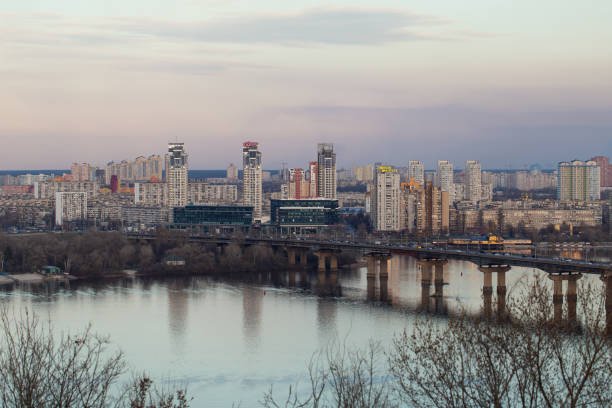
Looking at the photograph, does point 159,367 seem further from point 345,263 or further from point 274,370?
point 345,263

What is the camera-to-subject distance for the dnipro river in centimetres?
848

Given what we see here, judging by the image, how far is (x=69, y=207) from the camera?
1422 inches

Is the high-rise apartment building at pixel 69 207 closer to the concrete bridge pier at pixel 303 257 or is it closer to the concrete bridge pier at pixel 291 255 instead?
the concrete bridge pier at pixel 291 255

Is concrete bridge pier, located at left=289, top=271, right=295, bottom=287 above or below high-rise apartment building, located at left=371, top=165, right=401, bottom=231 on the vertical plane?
below

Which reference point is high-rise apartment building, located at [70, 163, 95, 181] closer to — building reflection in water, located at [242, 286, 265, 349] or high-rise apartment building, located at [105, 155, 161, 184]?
high-rise apartment building, located at [105, 155, 161, 184]

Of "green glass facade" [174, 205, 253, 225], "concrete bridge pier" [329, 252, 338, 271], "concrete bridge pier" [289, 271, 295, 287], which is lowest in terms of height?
"concrete bridge pier" [289, 271, 295, 287]

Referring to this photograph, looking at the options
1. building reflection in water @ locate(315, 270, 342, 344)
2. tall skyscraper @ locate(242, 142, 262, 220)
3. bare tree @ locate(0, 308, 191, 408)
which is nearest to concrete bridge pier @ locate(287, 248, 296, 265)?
building reflection in water @ locate(315, 270, 342, 344)

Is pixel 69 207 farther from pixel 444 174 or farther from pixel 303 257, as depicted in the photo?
pixel 444 174

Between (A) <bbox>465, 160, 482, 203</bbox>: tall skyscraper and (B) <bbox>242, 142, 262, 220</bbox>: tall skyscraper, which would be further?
(A) <bbox>465, 160, 482, 203</bbox>: tall skyscraper

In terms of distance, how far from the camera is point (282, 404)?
7.24 m

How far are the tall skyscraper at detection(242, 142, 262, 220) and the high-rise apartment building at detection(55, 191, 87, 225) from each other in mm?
6747

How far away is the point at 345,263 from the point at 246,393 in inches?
526

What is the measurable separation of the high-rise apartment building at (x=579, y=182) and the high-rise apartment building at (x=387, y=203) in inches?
741

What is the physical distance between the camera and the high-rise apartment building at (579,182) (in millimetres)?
47438
